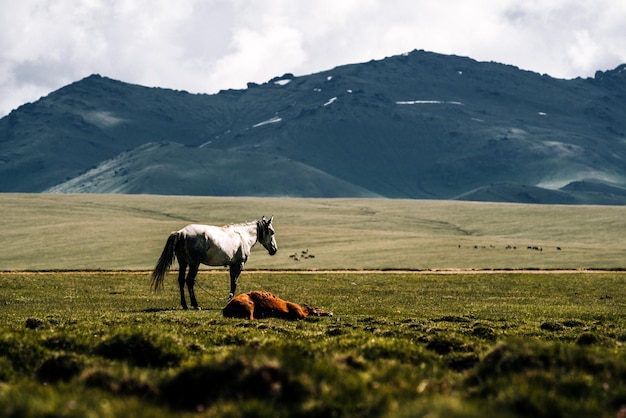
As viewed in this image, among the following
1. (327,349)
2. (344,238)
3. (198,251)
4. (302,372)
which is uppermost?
(198,251)

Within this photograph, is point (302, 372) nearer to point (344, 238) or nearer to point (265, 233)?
point (265, 233)

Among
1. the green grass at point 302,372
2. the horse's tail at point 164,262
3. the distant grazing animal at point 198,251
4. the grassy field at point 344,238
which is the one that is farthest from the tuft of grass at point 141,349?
the grassy field at point 344,238

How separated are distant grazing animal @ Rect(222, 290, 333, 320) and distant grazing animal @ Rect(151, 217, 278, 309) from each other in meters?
4.92

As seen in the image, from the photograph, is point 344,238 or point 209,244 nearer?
point 209,244

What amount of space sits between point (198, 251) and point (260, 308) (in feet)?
21.9

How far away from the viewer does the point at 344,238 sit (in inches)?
4402

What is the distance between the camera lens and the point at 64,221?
139000 millimetres

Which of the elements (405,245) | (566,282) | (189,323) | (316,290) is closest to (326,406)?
(189,323)

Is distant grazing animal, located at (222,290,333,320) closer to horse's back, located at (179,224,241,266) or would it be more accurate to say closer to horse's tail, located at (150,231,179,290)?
horse's tail, located at (150,231,179,290)

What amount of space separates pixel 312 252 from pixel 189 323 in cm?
7294

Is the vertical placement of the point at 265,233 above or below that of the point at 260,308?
above

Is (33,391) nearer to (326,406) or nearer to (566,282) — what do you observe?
(326,406)

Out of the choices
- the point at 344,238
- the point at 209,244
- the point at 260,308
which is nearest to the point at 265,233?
the point at 209,244

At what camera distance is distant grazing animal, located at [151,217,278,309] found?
98.8 feet
